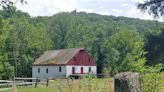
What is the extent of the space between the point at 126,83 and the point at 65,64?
2809 inches

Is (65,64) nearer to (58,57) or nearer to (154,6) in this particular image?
(58,57)

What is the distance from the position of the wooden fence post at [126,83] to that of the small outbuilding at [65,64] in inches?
2771

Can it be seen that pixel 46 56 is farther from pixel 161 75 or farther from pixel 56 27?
pixel 161 75

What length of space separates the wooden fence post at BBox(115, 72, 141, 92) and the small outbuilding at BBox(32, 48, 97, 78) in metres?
70.4

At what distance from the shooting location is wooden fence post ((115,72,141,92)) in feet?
19.7

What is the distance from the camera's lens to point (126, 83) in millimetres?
6023

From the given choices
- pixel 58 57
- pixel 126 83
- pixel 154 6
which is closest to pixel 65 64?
pixel 58 57

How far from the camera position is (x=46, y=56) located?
277ft

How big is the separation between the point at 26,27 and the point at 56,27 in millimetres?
15021

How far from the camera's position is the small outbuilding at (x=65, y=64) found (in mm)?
77719

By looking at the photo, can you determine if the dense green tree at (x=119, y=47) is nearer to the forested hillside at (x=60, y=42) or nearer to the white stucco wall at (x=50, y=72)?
the forested hillside at (x=60, y=42)

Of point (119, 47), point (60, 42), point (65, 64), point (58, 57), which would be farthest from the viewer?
point (60, 42)

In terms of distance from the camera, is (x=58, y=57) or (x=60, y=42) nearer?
(x=58, y=57)

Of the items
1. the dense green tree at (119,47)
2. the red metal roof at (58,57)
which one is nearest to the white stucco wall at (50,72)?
the red metal roof at (58,57)
